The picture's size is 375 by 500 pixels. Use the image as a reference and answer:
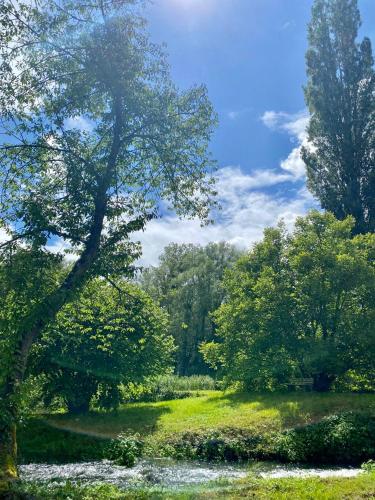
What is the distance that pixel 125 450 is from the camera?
18812 mm

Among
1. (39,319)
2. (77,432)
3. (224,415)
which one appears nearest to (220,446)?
(224,415)

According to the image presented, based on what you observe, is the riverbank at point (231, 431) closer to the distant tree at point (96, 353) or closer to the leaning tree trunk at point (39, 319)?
the distant tree at point (96, 353)

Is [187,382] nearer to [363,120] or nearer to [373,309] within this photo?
[373,309]

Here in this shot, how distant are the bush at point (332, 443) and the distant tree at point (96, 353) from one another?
929cm

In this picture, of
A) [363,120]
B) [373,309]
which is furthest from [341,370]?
[363,120]

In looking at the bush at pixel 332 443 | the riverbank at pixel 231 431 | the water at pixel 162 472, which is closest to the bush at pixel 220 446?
the riverbank at pixel 231 431

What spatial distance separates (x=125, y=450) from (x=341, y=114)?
2898 cm

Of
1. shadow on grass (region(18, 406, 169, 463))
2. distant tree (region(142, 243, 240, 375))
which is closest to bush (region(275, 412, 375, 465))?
shadow on grass (region(18, 406, 169, 463))

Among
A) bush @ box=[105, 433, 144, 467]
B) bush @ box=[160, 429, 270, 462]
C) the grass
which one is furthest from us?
bush @ box=[160, 429, 270, 462]

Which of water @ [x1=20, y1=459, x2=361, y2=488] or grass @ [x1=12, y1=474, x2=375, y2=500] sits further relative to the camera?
water @ [x1=20, y1=459, x2=361, y2=488]

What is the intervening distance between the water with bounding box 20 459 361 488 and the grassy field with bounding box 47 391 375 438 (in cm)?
316

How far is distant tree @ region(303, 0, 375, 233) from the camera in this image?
34.4 meters

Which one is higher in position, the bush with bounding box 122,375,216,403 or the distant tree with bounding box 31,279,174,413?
the distant tree with bounding box 31,279,174,413

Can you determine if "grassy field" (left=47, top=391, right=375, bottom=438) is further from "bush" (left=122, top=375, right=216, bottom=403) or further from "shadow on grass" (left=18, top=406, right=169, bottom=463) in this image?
"bush" (left=122, top=375, right=216, bottom=403)
